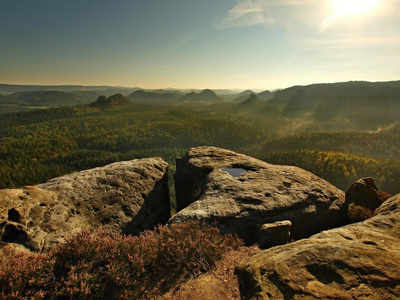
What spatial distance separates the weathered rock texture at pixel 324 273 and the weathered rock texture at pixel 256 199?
5402 millimetres

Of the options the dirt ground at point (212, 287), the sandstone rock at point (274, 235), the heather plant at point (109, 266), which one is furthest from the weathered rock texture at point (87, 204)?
the sandstone rock at point (274, 235)

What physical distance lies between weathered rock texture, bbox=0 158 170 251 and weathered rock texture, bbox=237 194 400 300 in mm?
11033

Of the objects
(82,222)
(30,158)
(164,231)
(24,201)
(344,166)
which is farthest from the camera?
(30,158)

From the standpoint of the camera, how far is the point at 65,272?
6.64m

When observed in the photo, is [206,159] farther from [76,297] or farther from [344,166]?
[344,166]

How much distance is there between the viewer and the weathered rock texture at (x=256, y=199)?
1292 centimetres

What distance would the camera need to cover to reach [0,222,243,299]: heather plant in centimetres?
587

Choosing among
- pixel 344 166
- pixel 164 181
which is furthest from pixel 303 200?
pixel 344 166

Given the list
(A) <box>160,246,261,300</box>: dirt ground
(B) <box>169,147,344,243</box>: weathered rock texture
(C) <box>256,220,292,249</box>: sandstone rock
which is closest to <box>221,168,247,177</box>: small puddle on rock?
(B) <box>169,147,344,243</box>: weathered rock texture

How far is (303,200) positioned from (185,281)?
11.6 meters

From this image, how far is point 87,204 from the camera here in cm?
1465

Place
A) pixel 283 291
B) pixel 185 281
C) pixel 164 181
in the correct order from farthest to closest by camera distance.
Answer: pixel 164 181 → pixel 185 281 → pixel 283 291

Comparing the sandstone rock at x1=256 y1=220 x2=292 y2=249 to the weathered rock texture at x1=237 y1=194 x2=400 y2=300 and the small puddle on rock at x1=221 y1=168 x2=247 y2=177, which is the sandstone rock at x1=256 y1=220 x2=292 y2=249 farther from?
the small puddle on rock at x1=221 y1=168 x2=247 y2=177

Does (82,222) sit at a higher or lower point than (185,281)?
lower
